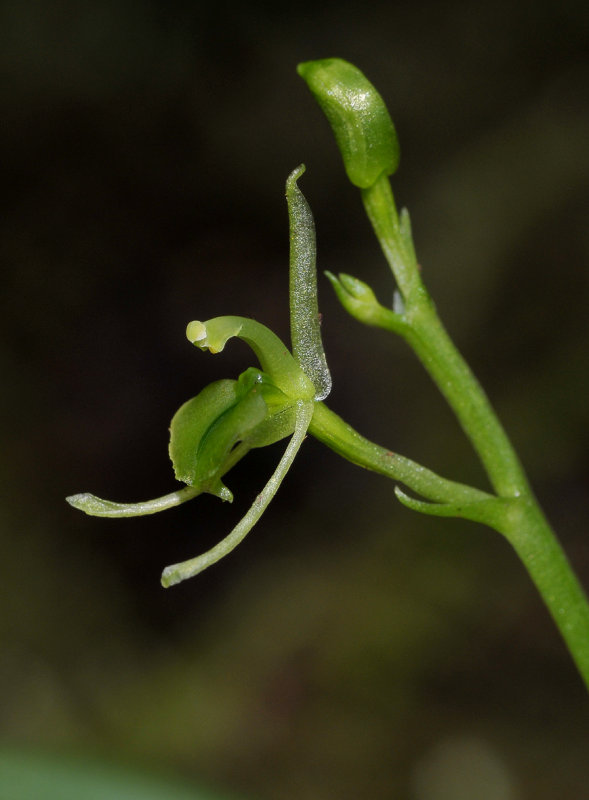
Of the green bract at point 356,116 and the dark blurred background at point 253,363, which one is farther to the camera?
the dark blurred background at point 253,363

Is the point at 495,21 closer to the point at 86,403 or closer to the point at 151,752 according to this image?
the point at 86,403

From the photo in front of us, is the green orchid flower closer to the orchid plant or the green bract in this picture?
the orchid plant

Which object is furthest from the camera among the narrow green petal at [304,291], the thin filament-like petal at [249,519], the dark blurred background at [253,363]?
the dark blurred background at [253,363]

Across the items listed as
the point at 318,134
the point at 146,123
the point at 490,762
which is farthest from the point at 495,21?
the point at 490,762

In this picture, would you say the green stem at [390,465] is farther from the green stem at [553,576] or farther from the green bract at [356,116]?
the green bract at [356,116]

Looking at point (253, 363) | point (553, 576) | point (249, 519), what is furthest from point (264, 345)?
point (253, 363)

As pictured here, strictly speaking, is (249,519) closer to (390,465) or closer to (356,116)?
(390,465)

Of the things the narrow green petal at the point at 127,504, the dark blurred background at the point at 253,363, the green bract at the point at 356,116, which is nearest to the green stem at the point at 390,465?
the narrow green petal at the point at 127,504
